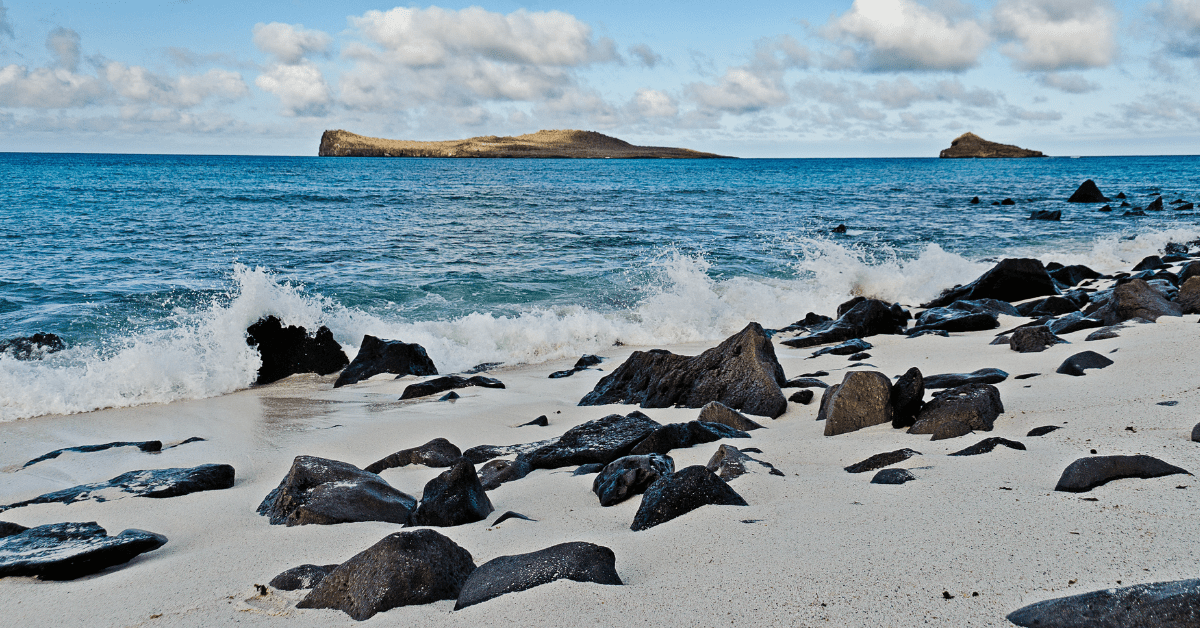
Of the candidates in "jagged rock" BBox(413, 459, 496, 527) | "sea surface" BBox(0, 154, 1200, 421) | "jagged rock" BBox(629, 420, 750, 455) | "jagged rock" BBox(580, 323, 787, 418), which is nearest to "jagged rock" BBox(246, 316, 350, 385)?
"sea surface" BBox(0, 154, 1200, 421)

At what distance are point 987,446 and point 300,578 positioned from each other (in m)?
2.87

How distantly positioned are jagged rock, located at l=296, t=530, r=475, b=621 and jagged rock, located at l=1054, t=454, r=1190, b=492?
6.80 ft

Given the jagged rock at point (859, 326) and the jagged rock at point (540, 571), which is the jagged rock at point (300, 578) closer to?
the jagged rock at point (540, 571)

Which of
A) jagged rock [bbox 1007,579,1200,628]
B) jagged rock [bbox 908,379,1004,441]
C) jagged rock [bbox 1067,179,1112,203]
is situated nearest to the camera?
jagged rock [bbox 1007,579,1200,628]

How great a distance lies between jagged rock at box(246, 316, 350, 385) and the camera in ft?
25.3

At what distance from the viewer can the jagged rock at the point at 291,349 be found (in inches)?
303

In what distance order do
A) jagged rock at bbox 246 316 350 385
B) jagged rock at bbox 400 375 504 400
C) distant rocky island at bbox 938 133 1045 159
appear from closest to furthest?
1. jagged rock at bbox 400 375 504 400
2. jagged rock at bbox 246 316 350 385
3. distant rocky island at bbox 938 133 1045 159

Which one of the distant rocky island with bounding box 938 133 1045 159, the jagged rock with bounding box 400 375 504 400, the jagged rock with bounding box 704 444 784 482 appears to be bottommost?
the jagged rock with bounding box 400 375 504 400

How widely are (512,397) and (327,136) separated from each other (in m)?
148

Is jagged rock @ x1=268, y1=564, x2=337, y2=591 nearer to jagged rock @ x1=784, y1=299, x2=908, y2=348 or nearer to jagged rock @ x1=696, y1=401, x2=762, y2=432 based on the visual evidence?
jagged rock @ x1=696, y1=401, x2=762, y2=432

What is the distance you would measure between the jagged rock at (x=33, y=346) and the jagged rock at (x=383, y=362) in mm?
3288

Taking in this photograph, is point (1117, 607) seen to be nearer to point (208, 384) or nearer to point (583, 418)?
point (583, 418)

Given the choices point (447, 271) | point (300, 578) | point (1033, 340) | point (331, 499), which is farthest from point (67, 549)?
point (447, 271)

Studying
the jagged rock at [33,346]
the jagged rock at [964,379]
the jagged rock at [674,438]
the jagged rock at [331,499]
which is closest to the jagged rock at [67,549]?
the jagged rock at [331,499]
